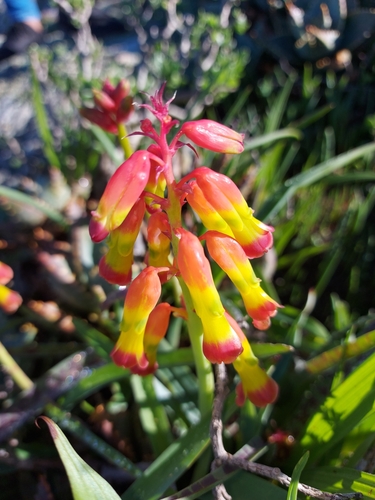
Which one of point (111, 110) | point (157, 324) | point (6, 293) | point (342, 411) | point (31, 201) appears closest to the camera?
point (157, 324)

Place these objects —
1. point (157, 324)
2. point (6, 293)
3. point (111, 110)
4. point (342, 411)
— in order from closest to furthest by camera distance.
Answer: point (157, 324)
point (342, 411)
point (6, 293)
point (111, 110)

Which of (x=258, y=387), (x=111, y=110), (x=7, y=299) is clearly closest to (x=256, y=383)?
(x=258, y=387)

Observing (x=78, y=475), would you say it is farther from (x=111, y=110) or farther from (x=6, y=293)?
(x=111, y=110)

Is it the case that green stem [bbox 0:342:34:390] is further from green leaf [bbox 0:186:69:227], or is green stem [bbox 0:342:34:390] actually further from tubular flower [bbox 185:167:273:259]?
tubular flower [bbox 185:167:273:259]

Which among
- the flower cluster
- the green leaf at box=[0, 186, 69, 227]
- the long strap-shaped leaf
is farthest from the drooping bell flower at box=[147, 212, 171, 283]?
the green leaf at box=[0, 186, 69, 227]

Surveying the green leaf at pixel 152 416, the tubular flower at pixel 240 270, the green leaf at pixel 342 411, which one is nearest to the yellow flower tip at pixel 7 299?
the green leaf at pixel 152 416

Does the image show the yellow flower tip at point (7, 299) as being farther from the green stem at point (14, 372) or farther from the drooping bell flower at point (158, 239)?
the drooping bell flower at point (158, 239)
